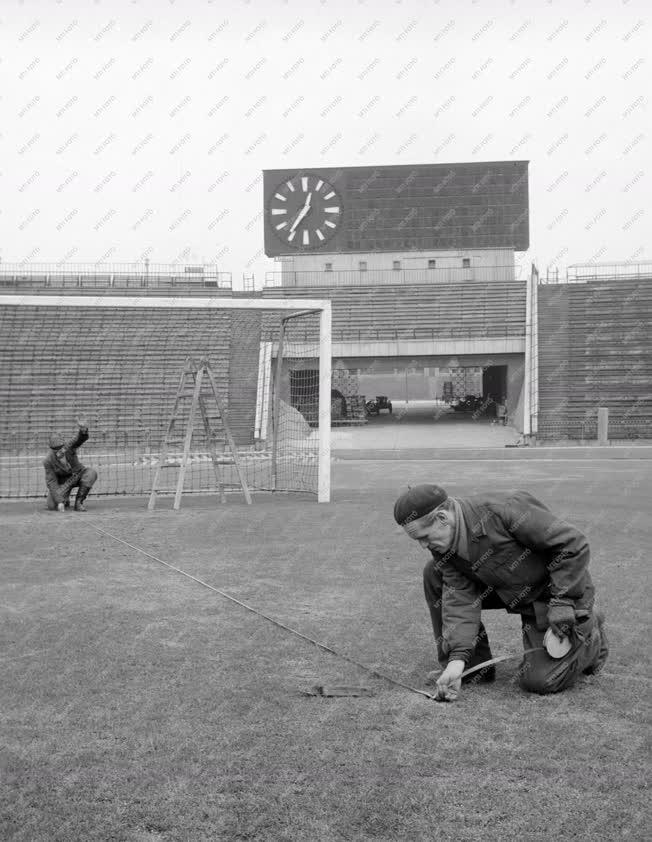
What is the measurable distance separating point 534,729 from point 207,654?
2069mm

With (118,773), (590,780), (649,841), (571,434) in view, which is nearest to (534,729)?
(590,780)

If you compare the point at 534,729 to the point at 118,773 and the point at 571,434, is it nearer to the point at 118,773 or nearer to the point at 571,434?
the point at 118,773

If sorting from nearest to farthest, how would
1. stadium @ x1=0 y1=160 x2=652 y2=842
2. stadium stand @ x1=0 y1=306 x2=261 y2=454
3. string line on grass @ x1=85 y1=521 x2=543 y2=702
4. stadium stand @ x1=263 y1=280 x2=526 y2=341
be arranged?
1. stadium @ x1=0 y1=160 x2=652 y2=842
2. string line on grass @ x1=85 y1=521 x2=543 y2=702
3. stadium stand @ x1=0 y1=306 x2=261 y2=454
4. stadium stand @ x1=263 y1=280 x2=526 y2=341

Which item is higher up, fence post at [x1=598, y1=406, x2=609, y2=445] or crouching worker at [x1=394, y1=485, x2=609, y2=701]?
→ crouching worker at [x1=394, y1=485, x2=609, y2=701]

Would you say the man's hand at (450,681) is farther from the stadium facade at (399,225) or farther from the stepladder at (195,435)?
the stadium facade at (399,225)

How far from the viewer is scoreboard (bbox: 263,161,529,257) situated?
4472 cm

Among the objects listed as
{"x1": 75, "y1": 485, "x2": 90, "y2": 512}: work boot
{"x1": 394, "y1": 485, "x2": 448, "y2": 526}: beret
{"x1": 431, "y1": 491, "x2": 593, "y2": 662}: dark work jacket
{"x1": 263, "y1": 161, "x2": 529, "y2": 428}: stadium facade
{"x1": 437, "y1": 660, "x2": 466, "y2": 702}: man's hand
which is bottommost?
{"x1": 75, "y1": 485, "x2": 90, "y2": 512}: work boot

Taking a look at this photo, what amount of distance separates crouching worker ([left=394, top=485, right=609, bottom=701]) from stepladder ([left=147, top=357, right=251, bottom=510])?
8.55 m

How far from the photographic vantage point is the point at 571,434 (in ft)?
107

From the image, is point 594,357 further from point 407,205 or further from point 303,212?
point 303,212

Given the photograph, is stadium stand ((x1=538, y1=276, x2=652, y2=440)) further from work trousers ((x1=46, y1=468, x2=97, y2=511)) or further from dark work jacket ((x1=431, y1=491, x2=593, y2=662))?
dark work jacket ((x1=431, y1=491, x2=593, y2=662))

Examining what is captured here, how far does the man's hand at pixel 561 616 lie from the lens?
420cm

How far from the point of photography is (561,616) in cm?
A: 420

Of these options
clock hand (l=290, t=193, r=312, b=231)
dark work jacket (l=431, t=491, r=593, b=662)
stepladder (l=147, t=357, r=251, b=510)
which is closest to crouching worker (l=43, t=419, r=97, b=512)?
stepladder (l=147, t=357, r=251, b=510)
